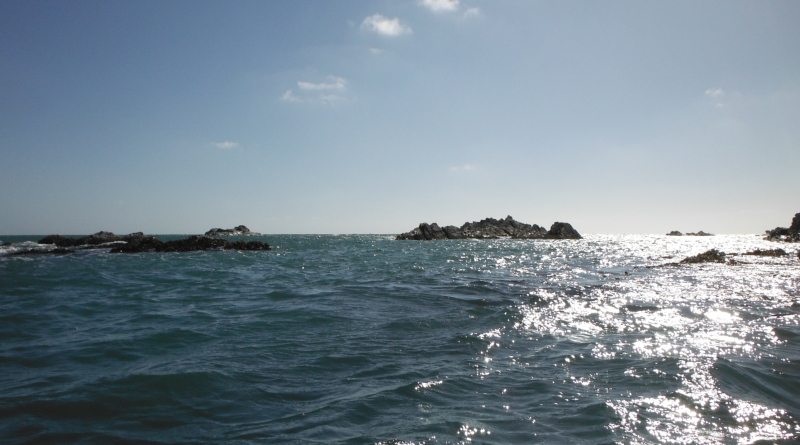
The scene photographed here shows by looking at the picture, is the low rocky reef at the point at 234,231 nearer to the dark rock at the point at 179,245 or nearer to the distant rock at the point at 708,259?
the dark rock at the point at 179,245

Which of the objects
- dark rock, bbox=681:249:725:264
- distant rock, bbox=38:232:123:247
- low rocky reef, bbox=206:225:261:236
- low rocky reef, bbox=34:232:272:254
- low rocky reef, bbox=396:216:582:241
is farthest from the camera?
low rocky reef, bbox=206:225:261:236

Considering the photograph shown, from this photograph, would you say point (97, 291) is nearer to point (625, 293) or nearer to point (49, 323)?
point (49, 323)

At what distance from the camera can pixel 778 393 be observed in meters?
6.16

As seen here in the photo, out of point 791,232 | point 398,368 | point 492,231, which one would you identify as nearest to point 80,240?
point 398,368

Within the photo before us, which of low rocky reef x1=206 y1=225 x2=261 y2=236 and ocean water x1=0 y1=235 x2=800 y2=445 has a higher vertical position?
low rocky reef x1=206 y1=225 x2=261 y2=236

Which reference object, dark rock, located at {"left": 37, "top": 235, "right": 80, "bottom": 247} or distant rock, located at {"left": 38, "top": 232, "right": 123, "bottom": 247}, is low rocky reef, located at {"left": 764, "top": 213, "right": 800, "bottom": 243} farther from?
dark rock, located at {"left": 37, "top": 235, "right": 80, "bottom": 247}

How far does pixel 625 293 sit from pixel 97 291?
21739mm

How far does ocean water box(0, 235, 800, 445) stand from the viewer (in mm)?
4977

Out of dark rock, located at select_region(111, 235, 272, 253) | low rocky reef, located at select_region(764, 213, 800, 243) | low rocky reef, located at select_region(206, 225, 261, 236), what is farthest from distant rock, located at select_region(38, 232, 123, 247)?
low rocky reef, located at select_region(764, 213, 800, 243)

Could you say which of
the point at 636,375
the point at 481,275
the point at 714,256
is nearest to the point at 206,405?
the point at 636,375

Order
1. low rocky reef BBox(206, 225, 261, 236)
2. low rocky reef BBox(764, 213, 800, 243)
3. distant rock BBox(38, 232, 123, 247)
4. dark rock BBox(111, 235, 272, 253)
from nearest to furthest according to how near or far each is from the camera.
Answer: dark rock BBox(111, 235, 272, 253), distant rock BBox(38, 232, 123, 247), low rocky reef BBox(764, 213, 800, 243), low rocky reef BBox(206, 225, 261, 236)

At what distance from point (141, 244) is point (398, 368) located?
143ft

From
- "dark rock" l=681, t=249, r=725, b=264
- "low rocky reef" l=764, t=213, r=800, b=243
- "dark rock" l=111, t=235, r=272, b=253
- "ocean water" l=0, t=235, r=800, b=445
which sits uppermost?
"low rocky reef" l=764, t=213, r=800, b=243

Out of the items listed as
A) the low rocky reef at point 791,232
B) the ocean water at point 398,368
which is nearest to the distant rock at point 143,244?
the ocean water at point 398,368
